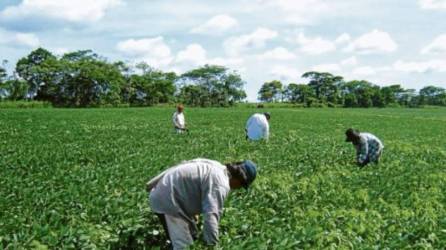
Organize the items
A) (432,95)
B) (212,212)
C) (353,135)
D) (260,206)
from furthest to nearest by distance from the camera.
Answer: (432,95)
(353,135)
(260,206)
(212,212)

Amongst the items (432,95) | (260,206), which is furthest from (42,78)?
(432,95)

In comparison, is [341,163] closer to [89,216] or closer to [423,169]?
[423,169]

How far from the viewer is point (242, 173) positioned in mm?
4973

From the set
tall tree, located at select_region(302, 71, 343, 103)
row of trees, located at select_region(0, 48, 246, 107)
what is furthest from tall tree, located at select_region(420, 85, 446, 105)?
row of trees, located at select_region(0, 48, 246, 107)

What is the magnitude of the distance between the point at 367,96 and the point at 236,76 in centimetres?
3606

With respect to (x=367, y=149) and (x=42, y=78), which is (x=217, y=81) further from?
(x=367, y=149)

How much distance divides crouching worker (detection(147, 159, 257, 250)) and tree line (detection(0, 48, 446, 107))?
8325 centimetres

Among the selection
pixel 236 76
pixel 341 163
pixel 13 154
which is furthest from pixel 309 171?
pixel 236 76

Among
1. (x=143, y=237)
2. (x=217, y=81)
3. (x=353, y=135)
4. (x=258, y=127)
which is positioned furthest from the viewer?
(x=217, y=81)

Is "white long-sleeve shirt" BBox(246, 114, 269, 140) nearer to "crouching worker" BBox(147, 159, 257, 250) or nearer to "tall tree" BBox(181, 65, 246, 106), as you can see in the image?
"crouching worker" BBox(147, 159, 257, 250)

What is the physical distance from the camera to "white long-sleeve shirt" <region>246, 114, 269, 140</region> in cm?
1628

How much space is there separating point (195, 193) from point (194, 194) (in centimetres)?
2

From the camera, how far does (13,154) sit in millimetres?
12844

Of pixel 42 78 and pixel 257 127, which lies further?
pixel 42 78
